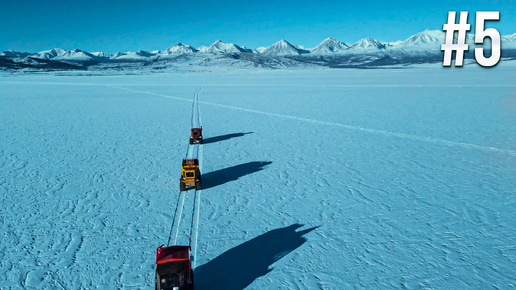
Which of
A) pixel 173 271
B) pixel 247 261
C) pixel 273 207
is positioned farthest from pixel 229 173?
pixel 173 271

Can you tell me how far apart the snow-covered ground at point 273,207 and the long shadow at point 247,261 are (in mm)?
25

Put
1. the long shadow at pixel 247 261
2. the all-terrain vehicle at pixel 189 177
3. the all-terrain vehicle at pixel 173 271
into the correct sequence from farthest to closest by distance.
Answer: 1. the all-terrain vehicle at pixel 189 177
2. the long shadow at pixel 247 261
3. the all-terrain vehicle at pixel 173 271

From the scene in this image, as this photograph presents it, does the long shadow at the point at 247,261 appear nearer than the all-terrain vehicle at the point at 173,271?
No

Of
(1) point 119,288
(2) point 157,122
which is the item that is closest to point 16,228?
(1) point 119,288

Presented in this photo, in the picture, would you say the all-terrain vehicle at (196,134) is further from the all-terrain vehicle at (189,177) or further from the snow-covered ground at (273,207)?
the all-terrain vehicle at (189,177)

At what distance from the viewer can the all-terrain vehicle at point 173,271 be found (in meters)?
3.96

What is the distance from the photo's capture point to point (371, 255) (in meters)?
5.13

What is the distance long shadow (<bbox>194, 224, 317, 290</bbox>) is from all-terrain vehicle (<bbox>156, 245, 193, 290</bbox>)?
21.2 inches

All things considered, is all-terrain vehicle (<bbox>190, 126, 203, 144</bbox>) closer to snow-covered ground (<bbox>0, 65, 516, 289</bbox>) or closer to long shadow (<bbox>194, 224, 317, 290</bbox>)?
snow-covered ground (<bbox>0, 65, 516, 289</bbox>)

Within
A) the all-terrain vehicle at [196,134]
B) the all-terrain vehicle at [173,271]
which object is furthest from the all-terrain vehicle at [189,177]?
the all-terrain vehicle at [196,134]

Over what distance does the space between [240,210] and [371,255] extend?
2707 mm

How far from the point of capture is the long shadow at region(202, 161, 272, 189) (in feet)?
26.9

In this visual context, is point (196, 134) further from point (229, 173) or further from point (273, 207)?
point (273, 207)

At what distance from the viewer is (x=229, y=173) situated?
29.0 ft
